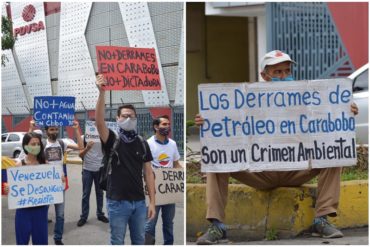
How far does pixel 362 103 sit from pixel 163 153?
488cm

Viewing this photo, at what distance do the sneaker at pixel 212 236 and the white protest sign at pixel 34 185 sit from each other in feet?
4.24

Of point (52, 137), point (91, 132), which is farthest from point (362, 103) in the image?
point (52, 137)

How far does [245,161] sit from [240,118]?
38 cm

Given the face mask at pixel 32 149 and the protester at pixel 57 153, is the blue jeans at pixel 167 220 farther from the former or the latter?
the face mask at pixel 32 149

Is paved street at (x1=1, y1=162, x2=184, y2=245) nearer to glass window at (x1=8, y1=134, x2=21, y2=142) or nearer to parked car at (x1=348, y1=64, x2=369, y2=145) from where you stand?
glass window at (x1=8, y1=134, x2=21, y2=142)

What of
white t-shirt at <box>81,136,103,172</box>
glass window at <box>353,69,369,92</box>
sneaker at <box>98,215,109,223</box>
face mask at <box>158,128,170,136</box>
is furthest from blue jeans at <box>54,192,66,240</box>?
glass window at <box>353,69,369,92</box>

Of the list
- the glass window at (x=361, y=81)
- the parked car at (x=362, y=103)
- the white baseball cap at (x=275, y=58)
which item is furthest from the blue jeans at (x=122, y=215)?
the glass window at (x=361, y=81)

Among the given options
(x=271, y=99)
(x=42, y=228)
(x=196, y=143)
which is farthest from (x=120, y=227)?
(x=196, y=143)

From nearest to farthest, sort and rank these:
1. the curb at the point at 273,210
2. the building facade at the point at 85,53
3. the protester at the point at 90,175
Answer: the curb at the point at 273,210 < the building facade at the point at 85,53 < the protester at the point at 90,175

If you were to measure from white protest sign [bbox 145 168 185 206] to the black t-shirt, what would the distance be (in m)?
1.02

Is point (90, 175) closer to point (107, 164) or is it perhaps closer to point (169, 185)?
point (169, 185)

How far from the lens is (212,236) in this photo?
5.86 m

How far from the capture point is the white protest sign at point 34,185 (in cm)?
568

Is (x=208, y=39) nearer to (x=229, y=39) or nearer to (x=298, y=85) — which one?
(x=229, y=39)
